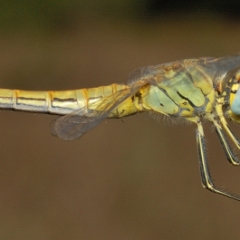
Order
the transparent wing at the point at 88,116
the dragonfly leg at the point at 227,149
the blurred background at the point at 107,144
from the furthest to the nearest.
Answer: the blurred background at the point at 107,144, the dragonfly leg at the point at 227,149, the transparent wing at the point at 88,116

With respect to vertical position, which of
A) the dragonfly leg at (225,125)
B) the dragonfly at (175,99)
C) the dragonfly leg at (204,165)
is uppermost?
the dragonfly at (175,99)

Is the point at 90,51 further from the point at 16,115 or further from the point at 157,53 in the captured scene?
the point at 16,115

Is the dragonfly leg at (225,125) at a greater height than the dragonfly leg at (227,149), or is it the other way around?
the dragonfly leg at (225,125)

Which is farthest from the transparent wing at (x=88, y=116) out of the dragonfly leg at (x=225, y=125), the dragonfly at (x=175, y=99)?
the dragonfly leg at (x=225, y=125)

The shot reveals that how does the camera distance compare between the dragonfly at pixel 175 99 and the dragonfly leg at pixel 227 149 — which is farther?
the dragonfly leg at pixel 227 149

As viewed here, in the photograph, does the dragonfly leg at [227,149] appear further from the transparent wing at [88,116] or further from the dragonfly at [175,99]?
the transparent wing at [88,116]

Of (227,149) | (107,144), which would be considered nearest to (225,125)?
(227,149)

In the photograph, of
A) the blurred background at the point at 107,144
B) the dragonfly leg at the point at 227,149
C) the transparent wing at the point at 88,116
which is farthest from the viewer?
the blurred background at the point at 107,144
